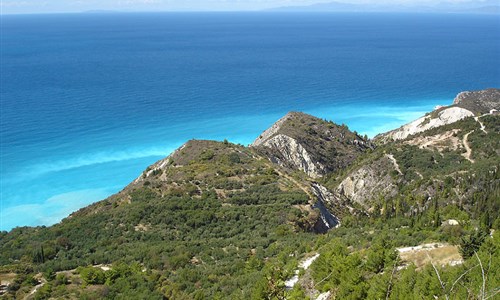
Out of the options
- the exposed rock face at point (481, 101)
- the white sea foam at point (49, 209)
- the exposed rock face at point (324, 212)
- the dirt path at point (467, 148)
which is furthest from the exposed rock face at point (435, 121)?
the white sea foam at point (49, 209)

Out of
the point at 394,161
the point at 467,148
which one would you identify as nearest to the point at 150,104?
the point at 394,161

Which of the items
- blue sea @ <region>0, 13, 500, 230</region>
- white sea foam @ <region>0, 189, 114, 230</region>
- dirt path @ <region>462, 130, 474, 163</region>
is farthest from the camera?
blue sea @ <region>0, 13, 500, 230</region>

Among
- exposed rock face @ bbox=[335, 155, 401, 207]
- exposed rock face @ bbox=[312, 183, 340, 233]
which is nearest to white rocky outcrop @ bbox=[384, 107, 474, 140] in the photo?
exposed rock face @ bbox=[335, 155, 401, 207]

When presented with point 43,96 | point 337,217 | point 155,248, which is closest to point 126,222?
point 155,248

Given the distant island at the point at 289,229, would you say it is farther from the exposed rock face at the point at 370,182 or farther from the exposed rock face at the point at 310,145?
the exposed rock face at the point at 310,145

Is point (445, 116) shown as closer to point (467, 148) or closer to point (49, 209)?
point (467, 148)

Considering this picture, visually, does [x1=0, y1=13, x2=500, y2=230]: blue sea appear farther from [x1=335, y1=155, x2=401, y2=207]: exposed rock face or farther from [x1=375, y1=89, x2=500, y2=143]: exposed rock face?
[x1=335, y1=155, x2=401, y2=207]: exposed rock face
